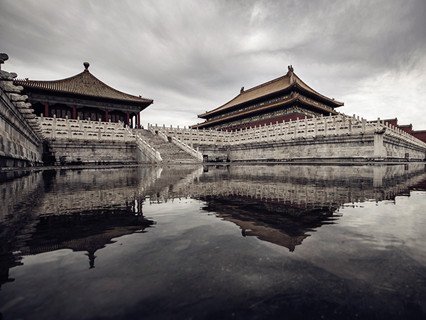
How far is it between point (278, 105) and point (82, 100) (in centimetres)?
2023

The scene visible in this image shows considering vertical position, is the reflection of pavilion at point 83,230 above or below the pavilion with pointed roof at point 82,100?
below

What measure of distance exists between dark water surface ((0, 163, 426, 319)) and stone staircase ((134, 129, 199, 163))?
1510 centimetres

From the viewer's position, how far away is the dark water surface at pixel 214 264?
0.95 meters

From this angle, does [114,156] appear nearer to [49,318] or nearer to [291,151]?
[291,151]

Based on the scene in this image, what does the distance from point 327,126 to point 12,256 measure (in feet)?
63.3

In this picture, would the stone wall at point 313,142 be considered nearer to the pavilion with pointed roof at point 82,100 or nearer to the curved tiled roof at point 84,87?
the pavilion with pointed roof at point 82,100

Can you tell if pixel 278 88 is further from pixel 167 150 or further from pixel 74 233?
pixel 74 233

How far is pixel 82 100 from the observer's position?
1011 inches

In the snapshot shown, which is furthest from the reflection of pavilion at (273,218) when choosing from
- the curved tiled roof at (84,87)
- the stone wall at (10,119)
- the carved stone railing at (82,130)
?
the curved tiled roof at (84,87)

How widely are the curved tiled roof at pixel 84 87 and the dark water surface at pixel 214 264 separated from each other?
84.6 feet

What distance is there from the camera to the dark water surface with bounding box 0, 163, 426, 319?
3.12ft

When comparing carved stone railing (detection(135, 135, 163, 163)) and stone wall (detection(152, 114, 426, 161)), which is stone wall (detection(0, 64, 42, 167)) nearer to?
carved stone railing (detection(135, 135, 163, 163))

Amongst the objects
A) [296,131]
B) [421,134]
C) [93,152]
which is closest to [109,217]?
[93,152]

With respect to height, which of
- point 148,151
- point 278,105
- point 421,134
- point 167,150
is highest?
point 278,105
